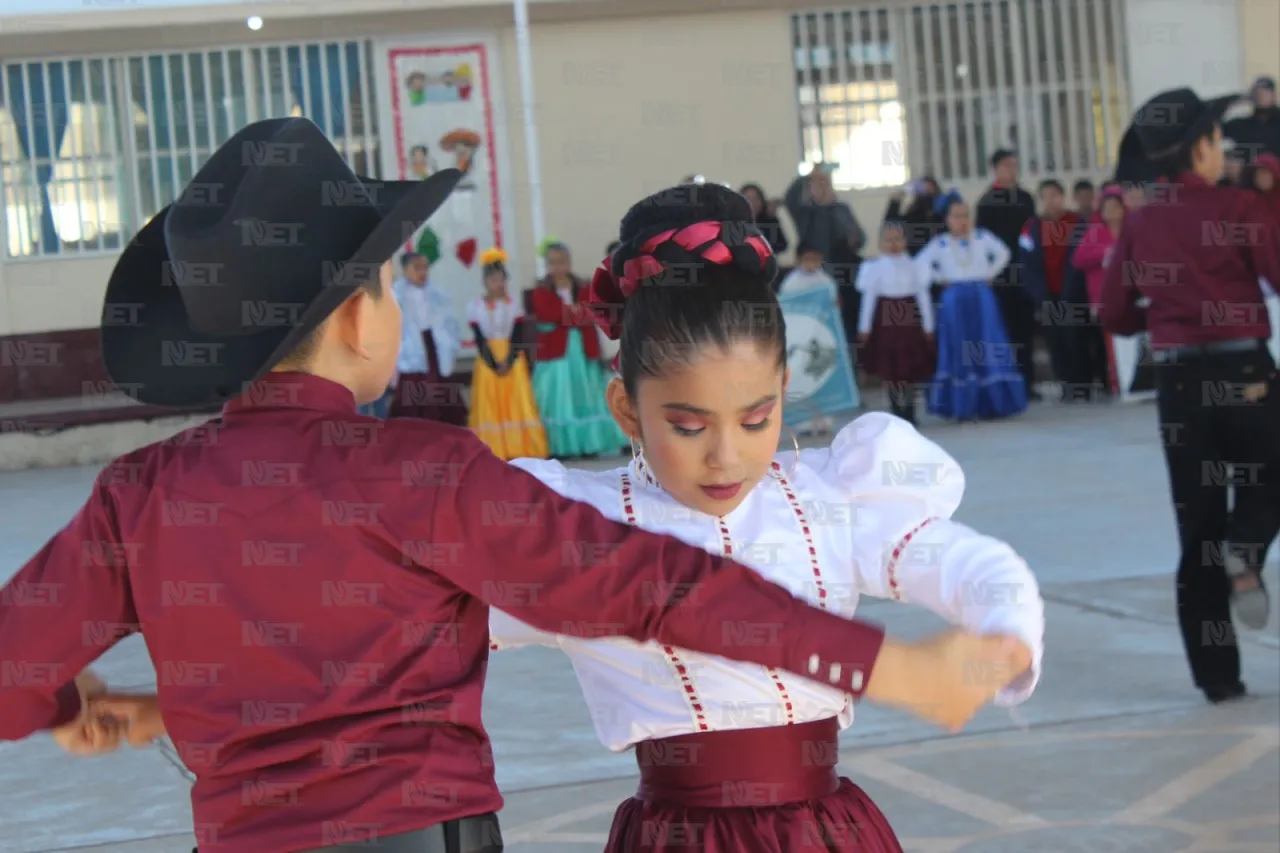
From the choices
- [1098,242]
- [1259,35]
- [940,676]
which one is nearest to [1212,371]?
[940,676]

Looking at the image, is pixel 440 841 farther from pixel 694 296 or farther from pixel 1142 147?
pixel 1142 147

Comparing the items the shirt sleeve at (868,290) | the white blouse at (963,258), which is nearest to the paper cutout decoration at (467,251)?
the shirt sleeve at (868,290)

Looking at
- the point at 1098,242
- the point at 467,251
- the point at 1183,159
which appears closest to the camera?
the point at 1183,159

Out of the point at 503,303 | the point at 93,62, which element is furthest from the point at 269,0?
the point at 503,303

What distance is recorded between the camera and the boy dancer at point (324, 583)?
1693 mm

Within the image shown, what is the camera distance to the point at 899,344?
12.2 m

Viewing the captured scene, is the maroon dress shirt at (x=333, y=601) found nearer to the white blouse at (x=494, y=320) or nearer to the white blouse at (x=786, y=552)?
the white blouse at (x=786, y=552)

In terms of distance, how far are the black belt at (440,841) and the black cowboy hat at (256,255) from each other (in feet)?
1.50

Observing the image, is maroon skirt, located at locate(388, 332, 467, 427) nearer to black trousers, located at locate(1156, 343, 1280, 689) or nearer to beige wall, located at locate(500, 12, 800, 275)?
beige wall, located at locate(500, 12, 800, 275)

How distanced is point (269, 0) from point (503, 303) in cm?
379

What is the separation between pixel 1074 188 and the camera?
555 inches

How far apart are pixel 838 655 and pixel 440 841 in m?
0.44

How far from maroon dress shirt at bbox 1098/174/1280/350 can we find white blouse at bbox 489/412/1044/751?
2.89 metres

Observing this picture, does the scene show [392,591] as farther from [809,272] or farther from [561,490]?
[809,272]
